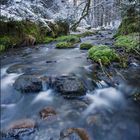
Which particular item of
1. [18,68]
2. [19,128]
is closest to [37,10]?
[18,68]

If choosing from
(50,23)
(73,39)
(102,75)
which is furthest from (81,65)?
(50,23)

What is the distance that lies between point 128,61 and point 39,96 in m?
3.48

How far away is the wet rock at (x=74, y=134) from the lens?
378cm

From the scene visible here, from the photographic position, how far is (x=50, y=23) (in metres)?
15.3

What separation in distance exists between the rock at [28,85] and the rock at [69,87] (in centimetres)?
37

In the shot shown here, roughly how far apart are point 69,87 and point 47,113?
2.92ft

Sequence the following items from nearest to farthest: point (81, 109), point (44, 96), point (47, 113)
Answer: point (47, 113) < point (81, 109) < point (44, 96)

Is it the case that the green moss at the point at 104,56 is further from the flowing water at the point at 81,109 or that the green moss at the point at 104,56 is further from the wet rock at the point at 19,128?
the wet rock at the point at 19,128

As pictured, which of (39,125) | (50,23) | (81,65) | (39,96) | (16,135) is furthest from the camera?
(50,23)

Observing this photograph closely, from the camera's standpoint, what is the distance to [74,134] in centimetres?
388

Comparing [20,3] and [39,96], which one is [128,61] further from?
[20,3]

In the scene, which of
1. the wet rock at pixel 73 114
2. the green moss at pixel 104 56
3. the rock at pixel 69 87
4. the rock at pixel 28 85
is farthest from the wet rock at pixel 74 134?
the green moss at pixel 104 56

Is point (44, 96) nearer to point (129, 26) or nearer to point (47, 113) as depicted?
point (47, 113)

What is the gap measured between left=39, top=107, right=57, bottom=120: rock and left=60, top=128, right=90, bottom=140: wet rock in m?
0.53
